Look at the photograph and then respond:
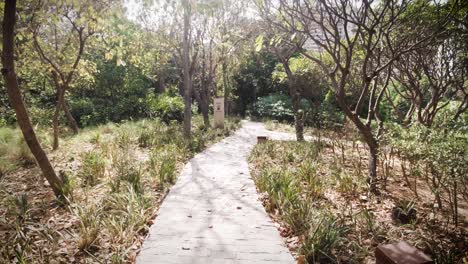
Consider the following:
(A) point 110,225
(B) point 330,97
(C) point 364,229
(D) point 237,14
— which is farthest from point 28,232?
(B) point 330,97

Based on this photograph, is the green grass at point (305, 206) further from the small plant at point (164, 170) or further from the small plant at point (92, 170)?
the small plant at point (92, 170)

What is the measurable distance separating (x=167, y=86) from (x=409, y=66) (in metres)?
17.0

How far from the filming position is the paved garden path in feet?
9.66

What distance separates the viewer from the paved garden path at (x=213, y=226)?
2943mm

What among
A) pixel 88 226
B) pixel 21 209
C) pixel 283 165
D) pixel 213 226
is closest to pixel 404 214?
pixel 213 226

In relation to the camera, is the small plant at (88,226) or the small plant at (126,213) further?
the small plant at (126,213)

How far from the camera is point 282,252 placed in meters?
3.04

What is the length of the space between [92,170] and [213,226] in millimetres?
2692

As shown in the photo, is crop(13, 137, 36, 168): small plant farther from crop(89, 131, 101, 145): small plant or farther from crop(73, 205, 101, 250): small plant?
crop(73, 205, 101, 250): small plant

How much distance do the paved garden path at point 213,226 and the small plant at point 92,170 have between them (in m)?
1.34

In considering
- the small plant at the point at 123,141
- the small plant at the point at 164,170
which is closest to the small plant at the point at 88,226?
the small plant at the point at 164,170

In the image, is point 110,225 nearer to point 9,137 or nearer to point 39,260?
point 39,260

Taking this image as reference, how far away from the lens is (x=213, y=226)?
3582 mm

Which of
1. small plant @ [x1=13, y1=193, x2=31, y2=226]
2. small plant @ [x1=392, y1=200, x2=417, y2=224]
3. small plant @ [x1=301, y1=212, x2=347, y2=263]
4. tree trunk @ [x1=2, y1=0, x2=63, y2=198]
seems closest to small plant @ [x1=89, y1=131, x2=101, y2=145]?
tree trunk @ [x1=2, y1=0, x2=63, y2=198]
